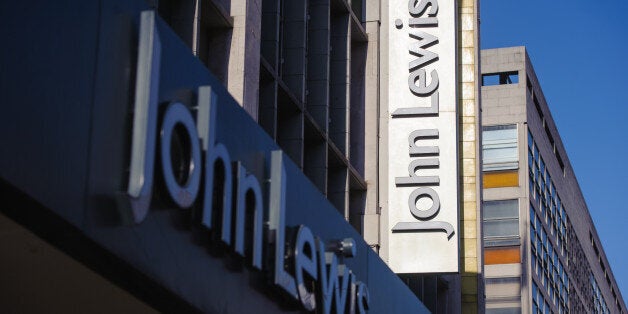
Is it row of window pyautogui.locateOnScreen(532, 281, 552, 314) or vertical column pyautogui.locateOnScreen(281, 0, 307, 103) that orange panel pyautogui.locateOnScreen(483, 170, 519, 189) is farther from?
vertical column pyautogui.locateOnScreen(281, 0, 307, 103)

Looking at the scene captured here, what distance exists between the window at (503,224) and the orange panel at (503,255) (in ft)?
1.08

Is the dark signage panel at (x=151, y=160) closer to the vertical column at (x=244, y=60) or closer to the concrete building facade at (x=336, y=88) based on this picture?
the vertical column at (x=244, y=60)

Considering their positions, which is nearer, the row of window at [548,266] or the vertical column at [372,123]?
the vertical column at [372,123]

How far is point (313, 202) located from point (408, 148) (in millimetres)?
8978

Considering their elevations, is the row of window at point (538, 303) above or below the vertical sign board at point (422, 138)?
above

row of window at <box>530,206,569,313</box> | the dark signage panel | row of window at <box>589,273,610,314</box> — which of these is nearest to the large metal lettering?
the dark signage panel

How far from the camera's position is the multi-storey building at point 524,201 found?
69375 millimetres

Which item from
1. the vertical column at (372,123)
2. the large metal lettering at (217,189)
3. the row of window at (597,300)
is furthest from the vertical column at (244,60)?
the row of window at (597,300)

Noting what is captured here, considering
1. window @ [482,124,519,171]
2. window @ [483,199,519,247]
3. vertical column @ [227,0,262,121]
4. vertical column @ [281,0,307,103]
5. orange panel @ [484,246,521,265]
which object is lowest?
vertical column @ [227,0,262,121]

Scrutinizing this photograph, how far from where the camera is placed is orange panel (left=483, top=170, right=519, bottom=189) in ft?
234

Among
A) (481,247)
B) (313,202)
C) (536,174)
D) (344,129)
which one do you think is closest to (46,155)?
(313,202)

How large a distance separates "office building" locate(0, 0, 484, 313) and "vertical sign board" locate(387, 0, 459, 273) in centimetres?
3

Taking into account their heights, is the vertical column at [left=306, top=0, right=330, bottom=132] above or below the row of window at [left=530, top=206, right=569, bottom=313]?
below

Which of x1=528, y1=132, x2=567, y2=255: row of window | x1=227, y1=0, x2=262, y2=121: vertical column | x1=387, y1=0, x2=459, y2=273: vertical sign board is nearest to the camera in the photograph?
x1=227, y1=0, x2=262, y2=121: vertical column
